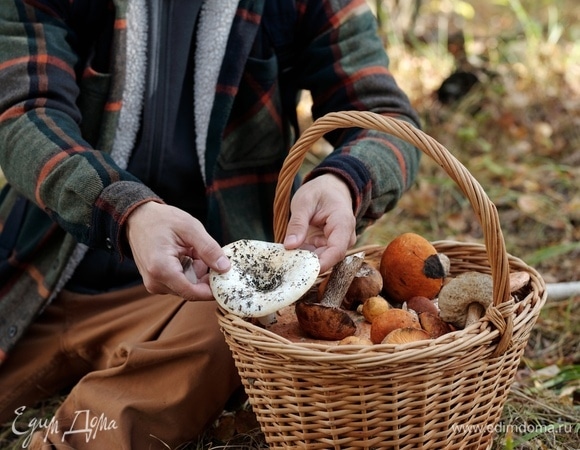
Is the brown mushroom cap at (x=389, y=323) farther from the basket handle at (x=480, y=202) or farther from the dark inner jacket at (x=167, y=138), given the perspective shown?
the dark inner jacket at (x=167, y=138)

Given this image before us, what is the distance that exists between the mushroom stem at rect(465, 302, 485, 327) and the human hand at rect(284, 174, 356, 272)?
22 centimetres

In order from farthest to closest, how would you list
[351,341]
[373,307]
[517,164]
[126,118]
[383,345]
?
[517,164] → [126,118] → [373,307] → [351,341] → [383,345]

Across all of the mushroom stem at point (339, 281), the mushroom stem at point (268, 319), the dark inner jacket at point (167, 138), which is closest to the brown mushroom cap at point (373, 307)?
the mushroom stem at point (339, 281)

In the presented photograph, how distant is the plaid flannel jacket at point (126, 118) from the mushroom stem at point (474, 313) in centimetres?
30

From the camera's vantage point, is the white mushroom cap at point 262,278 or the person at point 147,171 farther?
the person at point 147,171

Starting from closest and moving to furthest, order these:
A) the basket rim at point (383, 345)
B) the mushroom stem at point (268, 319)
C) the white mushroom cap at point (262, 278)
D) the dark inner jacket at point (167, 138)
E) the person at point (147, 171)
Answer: the basket rim at point (383, 345) < the white mushroom cap at point (262, 278) < the mushroom stem at point (268, 319) < the person at point (147, 171) < the dark inner jacket at point (167, 138)

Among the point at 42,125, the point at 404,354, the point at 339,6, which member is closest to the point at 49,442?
the point at 42,125

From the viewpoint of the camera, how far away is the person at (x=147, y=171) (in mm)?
1340

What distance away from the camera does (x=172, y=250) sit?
1144 millimetres

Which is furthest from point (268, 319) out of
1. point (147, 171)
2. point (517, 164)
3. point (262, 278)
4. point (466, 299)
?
point (517, 164)

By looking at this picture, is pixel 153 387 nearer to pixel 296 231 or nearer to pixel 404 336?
pixel 296 231

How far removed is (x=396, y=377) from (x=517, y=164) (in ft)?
6.98

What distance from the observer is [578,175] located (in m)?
2.76

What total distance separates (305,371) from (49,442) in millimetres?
617
